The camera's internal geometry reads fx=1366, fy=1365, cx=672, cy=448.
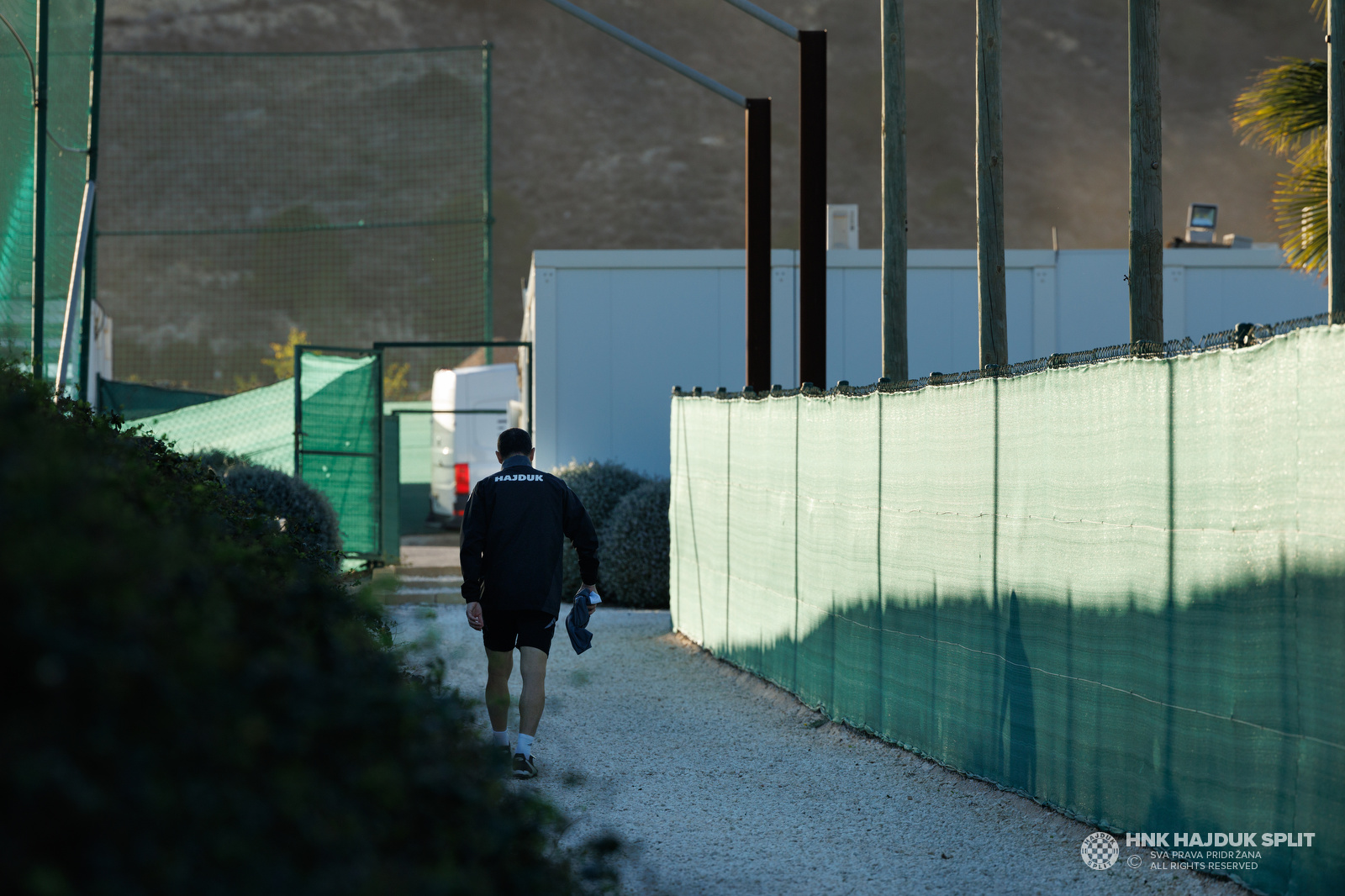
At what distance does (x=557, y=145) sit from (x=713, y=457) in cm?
11219

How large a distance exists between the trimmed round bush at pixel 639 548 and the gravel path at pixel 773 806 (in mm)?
4617

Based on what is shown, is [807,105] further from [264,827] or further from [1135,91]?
[264,827]

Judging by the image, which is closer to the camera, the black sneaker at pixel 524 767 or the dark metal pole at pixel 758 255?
the black sneaker at pixel 524 767

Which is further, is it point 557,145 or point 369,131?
point 557,145

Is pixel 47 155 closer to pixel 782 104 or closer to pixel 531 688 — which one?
pixel 531 688

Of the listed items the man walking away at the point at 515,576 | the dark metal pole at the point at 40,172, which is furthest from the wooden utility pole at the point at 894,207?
the dark metal pole at the point at 40,172

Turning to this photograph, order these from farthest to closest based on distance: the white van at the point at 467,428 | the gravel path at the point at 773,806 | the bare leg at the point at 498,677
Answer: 1. the white van at the point at 467,428
2. the bare leg at the point at 498,677
3. the gravel path at the point at 773,806

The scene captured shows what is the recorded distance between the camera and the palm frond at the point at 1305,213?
11.8 meters

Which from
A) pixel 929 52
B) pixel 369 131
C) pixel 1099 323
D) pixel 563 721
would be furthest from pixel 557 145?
pixel 563 721

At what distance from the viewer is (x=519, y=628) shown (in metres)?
7.19

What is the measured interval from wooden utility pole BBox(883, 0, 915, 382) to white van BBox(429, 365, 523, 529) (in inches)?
575

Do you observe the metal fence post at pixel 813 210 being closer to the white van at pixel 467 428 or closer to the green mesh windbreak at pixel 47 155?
the green mesh windbreak at pixel 47 155

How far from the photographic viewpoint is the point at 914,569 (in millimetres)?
7336

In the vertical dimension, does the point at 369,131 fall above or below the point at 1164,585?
above
